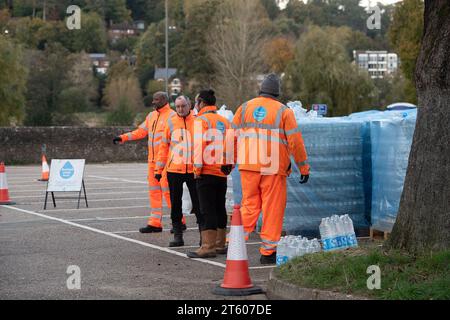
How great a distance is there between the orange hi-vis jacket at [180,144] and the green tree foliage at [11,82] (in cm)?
3964

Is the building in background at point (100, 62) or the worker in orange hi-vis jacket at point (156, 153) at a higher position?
the building in background at point (100, 62)

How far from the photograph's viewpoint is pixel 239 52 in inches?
2783

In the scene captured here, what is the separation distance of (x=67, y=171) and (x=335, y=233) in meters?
8.56

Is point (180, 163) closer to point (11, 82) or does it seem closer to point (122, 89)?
point (11, 82)

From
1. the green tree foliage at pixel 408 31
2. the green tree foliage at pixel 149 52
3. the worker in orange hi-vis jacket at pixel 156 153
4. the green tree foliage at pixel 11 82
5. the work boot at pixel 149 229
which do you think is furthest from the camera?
the green tree foliage at pixel 149 52

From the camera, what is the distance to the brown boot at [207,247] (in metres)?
11.7

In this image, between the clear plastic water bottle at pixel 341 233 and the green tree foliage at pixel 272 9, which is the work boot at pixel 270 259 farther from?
the green tree foliage at pixel 272 9

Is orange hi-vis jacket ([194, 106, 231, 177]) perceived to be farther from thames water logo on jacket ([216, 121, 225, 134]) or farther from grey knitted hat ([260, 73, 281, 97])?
grey knitted hat ([260, 73, 281, 97])

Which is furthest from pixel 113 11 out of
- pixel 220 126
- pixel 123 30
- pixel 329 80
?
pixel 220 126

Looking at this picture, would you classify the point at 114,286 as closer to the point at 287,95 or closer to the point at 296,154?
the point at 296,154

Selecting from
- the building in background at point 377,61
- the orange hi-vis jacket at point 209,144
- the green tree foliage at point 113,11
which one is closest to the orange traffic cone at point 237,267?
the orange hi-vis jacket at point 209,144

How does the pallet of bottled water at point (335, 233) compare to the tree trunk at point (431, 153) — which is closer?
the tree trunk at point (431, 153)

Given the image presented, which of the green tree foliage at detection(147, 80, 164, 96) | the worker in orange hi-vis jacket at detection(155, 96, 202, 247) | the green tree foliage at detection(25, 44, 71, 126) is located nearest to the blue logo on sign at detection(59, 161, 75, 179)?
the worker in orange hi-vis jacket at detection(155, 96, 202, 247)

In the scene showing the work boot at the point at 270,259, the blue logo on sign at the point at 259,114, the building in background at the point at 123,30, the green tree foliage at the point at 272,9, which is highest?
the green tree foliage at the point at 272,9
